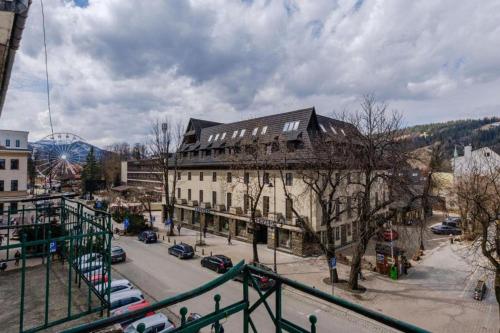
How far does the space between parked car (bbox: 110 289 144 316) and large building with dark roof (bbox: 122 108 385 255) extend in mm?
10224

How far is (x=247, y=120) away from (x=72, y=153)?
91.1 feet

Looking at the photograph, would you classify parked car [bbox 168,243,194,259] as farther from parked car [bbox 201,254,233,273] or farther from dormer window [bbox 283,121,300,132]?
dormer window [bbox 283,121,300,132]

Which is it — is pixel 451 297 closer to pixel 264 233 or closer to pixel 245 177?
pixel 264 233

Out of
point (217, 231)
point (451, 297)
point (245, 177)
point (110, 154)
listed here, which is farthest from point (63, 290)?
point (110, 154)

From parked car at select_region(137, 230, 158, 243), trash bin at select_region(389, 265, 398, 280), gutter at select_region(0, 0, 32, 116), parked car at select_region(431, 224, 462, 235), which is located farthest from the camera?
parked car at select_region(431, 224, 462, 235)

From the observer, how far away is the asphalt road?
1460 centimetres

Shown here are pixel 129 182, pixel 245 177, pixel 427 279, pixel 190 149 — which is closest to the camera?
pixel 427 279

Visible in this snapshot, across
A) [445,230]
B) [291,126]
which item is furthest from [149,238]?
[445,230]

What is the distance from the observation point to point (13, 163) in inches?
1539

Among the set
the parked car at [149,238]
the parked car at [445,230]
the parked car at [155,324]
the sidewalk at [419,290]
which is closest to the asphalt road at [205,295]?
the sidewalk at [419,290]

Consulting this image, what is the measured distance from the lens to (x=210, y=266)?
22609 millimetres

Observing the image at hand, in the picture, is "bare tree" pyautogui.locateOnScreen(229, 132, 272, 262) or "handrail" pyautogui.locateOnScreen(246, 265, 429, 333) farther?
"bare tree" pyautogui.locateOnScreen(229, 132, 272, 262)

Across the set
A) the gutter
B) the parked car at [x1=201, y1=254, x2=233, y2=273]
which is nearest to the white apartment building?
the parked car at [x1=201, y1=254, x2=233, y2=273]

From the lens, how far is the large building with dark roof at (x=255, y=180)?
26.3 m
